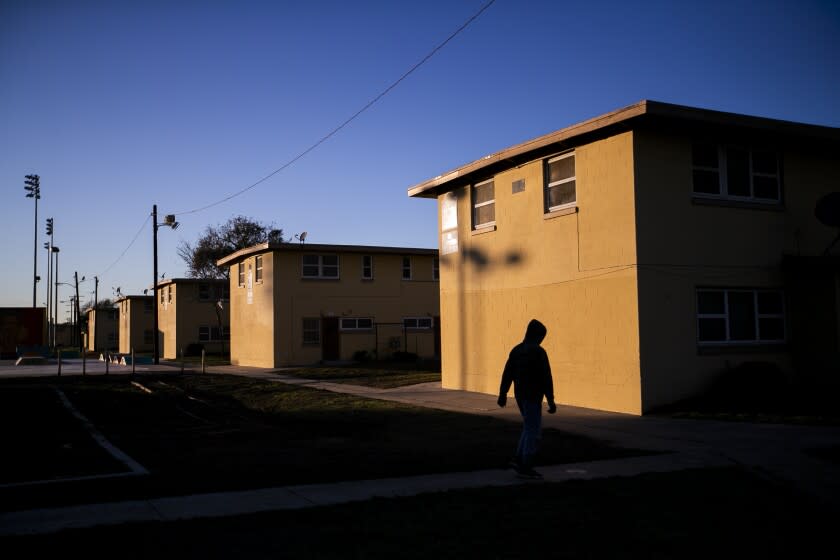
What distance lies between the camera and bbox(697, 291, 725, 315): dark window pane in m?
15.9

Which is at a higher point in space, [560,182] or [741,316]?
[560,182]

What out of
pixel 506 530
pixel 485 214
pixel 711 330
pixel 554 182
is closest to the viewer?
pixel 506 530

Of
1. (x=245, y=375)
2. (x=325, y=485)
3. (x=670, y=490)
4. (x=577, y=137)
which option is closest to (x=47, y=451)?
(x=325, y=485)

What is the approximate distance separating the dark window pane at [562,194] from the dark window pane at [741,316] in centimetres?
409

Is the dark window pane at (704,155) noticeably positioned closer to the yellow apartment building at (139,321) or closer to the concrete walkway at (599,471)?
the concrete walkway at (599,471)

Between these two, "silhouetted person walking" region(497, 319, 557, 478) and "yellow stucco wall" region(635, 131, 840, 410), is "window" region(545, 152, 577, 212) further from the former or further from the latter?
"silhouetted person walking" region(497, 319, 557, 478)

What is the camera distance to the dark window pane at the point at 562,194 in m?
17.0

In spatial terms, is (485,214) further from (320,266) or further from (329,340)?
(329,340)

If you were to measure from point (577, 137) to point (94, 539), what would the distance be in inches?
510

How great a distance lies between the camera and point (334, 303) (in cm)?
3522

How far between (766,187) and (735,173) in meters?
1.01

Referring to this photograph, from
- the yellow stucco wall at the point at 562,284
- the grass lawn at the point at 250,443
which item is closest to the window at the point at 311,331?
the grass lawn at the point at 250,443

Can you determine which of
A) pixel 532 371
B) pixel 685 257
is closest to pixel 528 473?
pixel 532 371

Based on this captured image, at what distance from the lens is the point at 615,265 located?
15.6 metres
